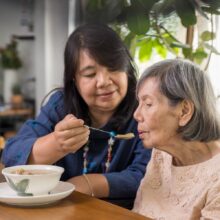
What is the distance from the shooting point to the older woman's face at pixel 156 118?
113 centimetres

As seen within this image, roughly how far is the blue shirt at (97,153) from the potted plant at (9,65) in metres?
3.33

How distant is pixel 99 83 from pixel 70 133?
29 centimetres

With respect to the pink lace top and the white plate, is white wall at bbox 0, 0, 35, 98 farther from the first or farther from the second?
the white plate

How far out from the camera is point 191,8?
5.29 ft

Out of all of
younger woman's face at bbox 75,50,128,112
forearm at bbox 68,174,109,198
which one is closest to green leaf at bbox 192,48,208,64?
younger woman's face at bbox 75,50,128,112

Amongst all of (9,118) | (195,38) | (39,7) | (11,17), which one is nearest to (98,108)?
(195,38)

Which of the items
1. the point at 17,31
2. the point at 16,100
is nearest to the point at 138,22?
the point at 16,100

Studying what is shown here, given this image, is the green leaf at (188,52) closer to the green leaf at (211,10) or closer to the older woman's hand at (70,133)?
the green leaf at (211,10)

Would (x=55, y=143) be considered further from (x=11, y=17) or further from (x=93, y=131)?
(x=11, y=17)

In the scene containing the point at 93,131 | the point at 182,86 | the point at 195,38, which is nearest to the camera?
the point at 182,86

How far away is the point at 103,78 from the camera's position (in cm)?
141

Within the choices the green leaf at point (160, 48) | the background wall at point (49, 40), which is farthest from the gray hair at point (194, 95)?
the background wall at point (49, 40)

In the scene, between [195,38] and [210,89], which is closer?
[210,89]

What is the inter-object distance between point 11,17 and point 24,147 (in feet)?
13.0
